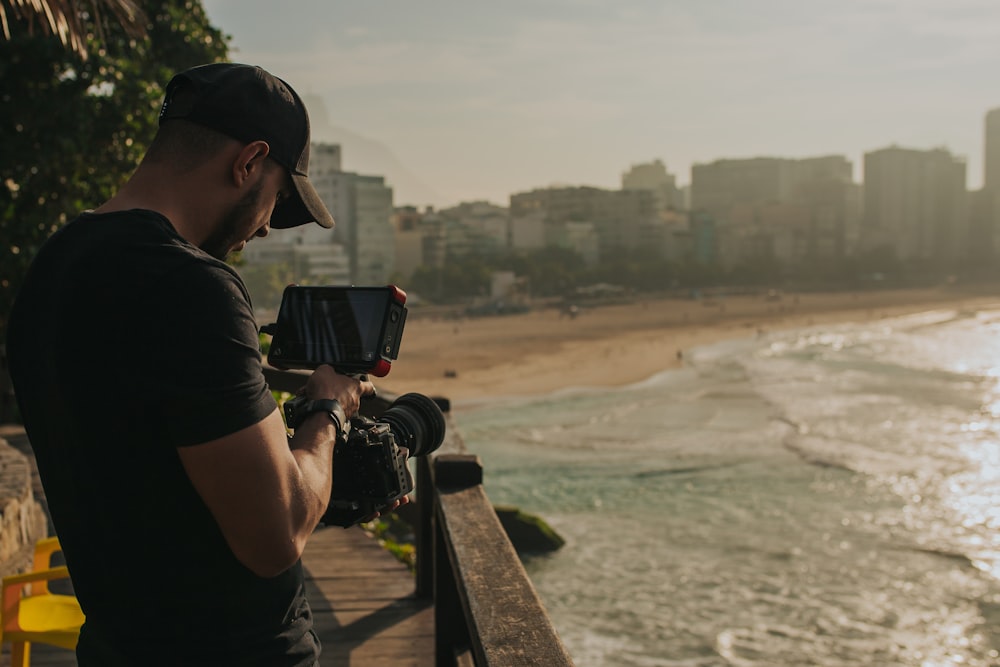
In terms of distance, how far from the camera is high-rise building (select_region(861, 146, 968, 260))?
14900 centimetres

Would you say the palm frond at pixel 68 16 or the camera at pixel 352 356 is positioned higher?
the palm frond at pixel 68 16

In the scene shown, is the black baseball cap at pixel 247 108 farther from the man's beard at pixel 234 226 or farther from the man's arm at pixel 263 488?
the man's arm at pixel 263 488

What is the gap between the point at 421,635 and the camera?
397 centimetres

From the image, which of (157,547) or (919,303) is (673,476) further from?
(919,303)

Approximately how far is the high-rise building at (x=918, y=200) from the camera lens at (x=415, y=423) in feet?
497

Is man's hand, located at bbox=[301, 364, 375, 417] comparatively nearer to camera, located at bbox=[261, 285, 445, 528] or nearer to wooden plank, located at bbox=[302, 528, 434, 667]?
camera, located at bbox=[261, 285, 445, 528]

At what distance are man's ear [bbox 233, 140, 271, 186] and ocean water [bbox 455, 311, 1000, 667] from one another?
34.4ft

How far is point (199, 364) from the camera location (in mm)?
1248

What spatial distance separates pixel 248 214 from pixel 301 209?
0.35 feet

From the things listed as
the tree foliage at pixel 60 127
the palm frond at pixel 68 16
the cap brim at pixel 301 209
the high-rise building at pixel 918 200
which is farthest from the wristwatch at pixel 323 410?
the high-rise building at pixel 918 200

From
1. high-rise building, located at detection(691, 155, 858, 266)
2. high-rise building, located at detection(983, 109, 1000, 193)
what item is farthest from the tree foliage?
high-rise building, located at detection(983, 109, 1000, 193)

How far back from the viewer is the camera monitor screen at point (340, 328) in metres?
1.59

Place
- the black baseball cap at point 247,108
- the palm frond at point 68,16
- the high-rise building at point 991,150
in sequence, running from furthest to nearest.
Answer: the high-rise building at point 991,150 < the palm frond at point 68,16 < the black baseball cap at point 247,108

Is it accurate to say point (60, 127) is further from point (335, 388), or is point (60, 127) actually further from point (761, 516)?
point (761, 516)
